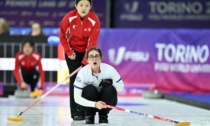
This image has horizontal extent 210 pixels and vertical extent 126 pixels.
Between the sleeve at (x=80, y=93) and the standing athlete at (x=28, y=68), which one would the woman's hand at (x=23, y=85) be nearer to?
the standing athlete at (x=28, y=68)

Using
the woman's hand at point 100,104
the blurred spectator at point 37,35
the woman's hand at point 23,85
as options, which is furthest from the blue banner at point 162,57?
the woman's hand at point 100,104

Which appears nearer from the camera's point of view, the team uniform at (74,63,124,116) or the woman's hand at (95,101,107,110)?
the woman's hand at (95,101,107,110)

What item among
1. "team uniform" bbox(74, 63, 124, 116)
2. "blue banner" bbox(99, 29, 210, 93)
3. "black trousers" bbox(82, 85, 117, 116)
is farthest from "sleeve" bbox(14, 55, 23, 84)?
"black trousers" bbox(82, 85, 117, 116)

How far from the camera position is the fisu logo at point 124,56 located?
44.7 ft

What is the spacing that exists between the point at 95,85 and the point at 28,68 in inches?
223

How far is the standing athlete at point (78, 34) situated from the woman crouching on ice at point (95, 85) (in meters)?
Answer: 0.56

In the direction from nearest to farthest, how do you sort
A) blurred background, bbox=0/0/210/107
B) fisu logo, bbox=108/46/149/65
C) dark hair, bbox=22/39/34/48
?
dark hair, bbox=22/39/34/48 → blurred background, bbox=0/0/210/107 → fisu logo, bbox=108/46/149/65

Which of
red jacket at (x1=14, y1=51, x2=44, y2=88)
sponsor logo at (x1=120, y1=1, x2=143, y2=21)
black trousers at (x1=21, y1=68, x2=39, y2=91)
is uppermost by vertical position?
sponsor logo at (x1=120, y1=1, x2=143, y2=21)

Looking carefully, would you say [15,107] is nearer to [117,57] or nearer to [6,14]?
[117,57]

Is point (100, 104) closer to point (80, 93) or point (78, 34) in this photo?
point (80, 93)

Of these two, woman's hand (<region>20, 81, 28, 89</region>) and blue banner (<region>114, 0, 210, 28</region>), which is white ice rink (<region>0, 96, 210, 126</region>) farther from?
blue banner (<region>114, 0, 210, 28</region>)

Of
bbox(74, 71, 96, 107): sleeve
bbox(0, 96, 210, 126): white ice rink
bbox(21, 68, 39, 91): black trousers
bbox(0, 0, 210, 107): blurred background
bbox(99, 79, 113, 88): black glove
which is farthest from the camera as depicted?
bbox(0, 0, 210, 107): blurred background

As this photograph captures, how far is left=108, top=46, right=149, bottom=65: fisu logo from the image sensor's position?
536 inches

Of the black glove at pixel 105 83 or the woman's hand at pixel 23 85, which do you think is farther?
the woman's hand at pixel 23 85
